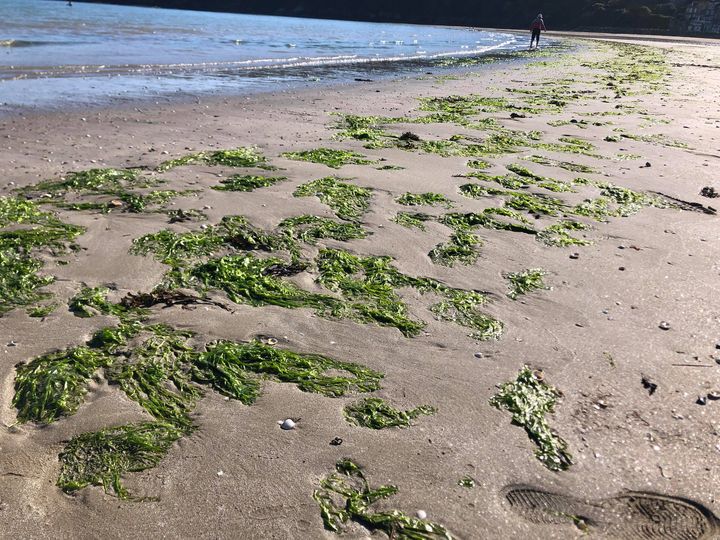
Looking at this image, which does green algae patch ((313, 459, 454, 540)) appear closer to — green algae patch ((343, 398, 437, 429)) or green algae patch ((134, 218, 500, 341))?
green algae patch ((343, 398, 437, 429))

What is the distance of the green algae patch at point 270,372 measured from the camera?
2.68 meters

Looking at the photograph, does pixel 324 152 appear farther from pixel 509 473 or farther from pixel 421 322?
pixel 509 473

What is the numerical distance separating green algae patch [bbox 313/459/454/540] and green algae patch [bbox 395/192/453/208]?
3.29 meters

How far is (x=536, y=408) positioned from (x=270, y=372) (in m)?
1.29

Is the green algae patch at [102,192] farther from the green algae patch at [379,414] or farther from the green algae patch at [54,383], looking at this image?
the green algae patch at [379,414]

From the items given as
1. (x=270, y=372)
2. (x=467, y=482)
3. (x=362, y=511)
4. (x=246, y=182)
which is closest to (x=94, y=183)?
(x=246, y=182)

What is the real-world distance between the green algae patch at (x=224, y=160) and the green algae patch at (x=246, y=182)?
388 millimetres

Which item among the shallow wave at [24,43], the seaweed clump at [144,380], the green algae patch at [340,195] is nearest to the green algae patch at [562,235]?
the green algae patch at [340,195]

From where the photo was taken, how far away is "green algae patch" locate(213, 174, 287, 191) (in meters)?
5.34

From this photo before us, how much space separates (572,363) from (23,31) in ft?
91.3

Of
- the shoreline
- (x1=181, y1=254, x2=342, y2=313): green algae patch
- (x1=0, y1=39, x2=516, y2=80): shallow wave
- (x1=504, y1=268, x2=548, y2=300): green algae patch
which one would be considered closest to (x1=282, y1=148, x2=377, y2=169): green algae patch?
(x1=181, y1=254, x2=342, y2=313): green algae patch

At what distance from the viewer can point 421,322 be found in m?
3.28

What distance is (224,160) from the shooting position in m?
6.19

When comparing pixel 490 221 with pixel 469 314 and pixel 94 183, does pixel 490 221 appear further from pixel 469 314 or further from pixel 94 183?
pixel 94 183
